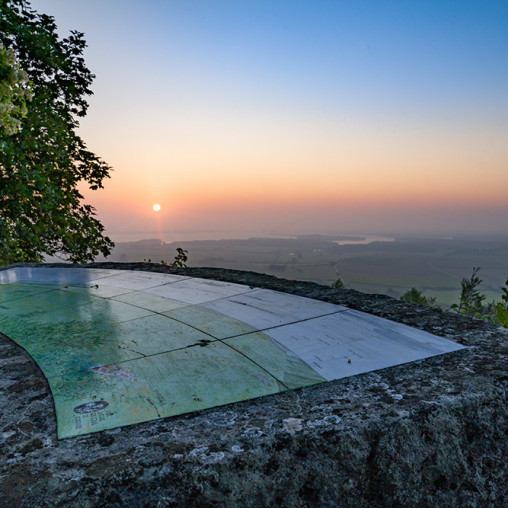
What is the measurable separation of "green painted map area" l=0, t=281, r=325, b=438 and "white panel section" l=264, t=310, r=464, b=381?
0.50 ft

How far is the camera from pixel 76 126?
42.9 feet

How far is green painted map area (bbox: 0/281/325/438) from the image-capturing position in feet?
5.99

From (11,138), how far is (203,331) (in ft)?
31.6

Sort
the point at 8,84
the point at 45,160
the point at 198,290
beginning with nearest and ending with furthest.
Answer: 1. the point at 198,290
2. the point at 8,84
3. the point at 45,160

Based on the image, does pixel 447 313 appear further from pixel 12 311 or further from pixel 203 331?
pixel 12 311

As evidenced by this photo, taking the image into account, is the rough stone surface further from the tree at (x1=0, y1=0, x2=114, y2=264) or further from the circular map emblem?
the tree at (x1=0, y1=0, x2=114, y2=264)

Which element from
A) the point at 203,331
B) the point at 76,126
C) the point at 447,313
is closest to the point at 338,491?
the point at 203,331

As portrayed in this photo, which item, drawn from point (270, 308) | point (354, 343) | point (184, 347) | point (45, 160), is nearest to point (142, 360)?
point (184, 347)

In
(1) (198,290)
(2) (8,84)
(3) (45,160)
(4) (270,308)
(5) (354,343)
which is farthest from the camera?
(3) (45,160)

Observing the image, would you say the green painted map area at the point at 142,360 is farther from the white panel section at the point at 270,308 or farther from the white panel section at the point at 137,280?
the white panel section at the point at 137,280

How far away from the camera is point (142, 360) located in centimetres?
238

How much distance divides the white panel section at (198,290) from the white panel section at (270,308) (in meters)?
0.25

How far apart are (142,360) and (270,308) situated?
1.63 metres

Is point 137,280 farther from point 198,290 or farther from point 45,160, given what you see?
point 45,160
